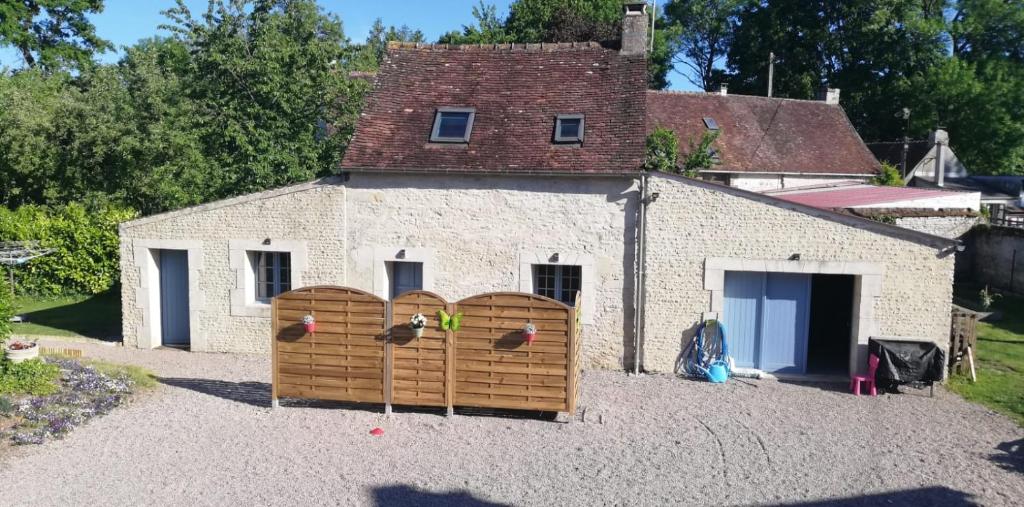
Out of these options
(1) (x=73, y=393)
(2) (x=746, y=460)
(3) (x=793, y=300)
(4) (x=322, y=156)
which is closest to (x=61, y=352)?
(1) (x=73, y=393)

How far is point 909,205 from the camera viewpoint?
20.1 meters

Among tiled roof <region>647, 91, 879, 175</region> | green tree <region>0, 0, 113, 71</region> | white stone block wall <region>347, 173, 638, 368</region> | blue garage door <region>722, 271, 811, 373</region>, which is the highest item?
green tree <region>0, 0, 113, 71</region>

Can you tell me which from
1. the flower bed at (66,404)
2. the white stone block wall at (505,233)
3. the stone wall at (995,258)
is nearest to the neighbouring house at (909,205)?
the stone wall at (995,258)

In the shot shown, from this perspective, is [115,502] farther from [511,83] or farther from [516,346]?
[511,83]

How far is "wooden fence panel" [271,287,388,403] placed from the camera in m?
11.3

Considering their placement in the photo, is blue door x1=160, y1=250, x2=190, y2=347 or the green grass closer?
blue door x1=160, y1=250, x2=190, y2=347

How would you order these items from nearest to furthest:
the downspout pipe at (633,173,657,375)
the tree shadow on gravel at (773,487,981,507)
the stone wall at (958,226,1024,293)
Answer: the tree shadow on gravel at (773,487,981,507)
the downspout pipe at (633,173,657,375)
the stone wall at (958,226,1024,293)

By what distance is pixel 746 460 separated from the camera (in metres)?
9.79

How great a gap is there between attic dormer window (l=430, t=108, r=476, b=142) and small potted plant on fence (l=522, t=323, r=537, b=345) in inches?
213

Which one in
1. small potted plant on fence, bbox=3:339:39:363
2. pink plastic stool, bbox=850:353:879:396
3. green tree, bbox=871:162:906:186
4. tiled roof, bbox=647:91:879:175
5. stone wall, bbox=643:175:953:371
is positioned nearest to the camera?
small potted plant on fence, bbox=3:339:39:363

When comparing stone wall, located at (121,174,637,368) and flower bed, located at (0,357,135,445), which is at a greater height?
stone wall, located at (121,174,637,368)

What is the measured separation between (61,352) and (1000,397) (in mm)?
17401

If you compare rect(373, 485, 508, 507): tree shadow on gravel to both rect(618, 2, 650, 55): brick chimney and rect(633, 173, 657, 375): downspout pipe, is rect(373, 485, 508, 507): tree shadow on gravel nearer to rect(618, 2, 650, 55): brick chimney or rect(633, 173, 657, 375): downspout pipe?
rect(633, 173, 657, 375): downspout pipe

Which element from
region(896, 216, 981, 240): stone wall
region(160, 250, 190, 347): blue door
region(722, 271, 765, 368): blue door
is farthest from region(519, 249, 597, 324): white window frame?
region(896, 216, 981, 240): stone wall
